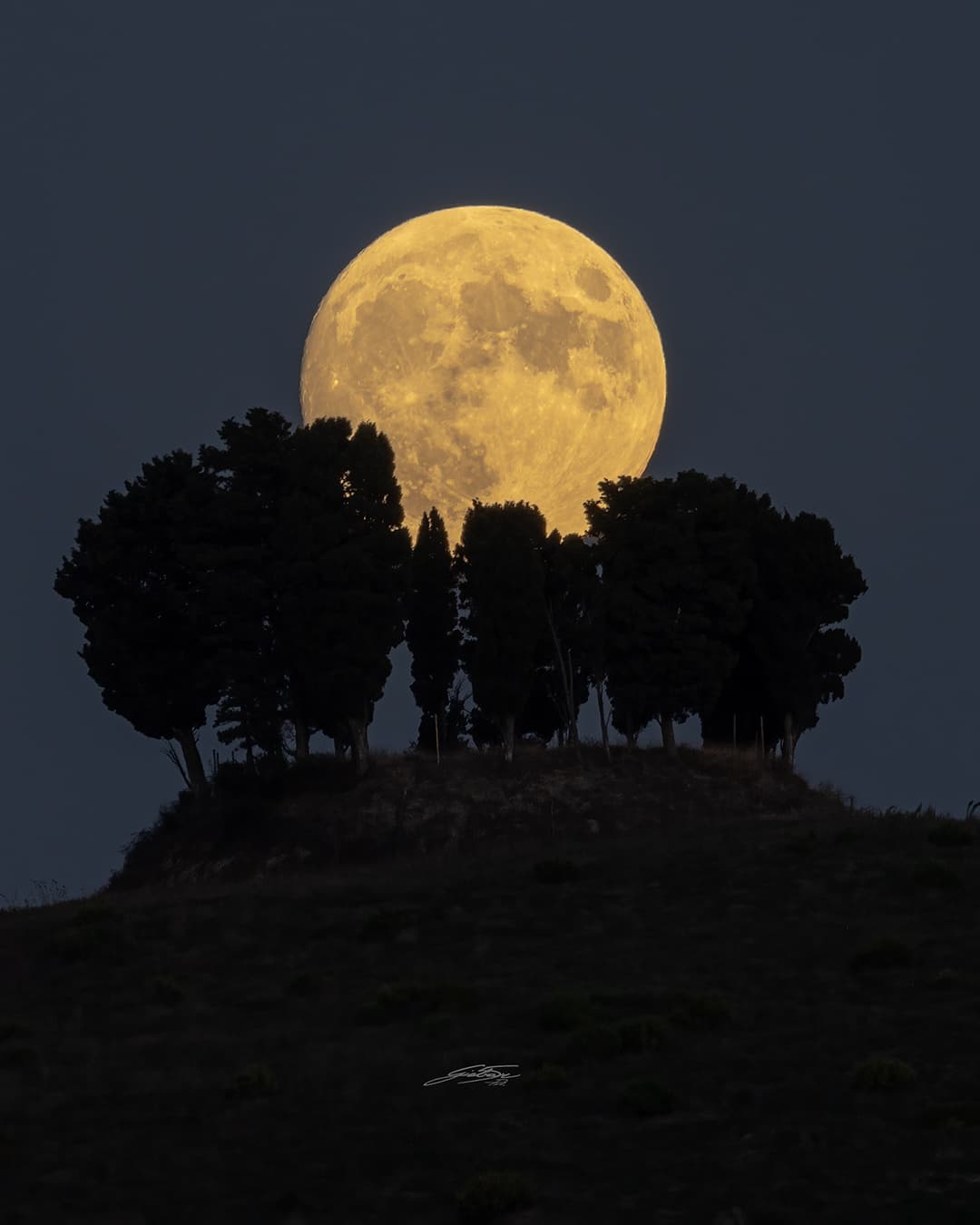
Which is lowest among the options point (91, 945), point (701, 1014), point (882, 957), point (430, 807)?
point (701, 1014)

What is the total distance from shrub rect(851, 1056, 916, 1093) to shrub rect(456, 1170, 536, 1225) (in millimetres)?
6536

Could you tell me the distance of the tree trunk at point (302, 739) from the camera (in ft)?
257

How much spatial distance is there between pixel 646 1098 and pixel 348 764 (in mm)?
48318

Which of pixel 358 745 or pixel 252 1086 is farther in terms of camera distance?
pixel 358 745

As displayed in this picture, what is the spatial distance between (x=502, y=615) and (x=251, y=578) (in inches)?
400

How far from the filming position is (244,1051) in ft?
117

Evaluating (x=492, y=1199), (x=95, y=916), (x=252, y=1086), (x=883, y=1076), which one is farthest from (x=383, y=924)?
(x=492, y=1199)

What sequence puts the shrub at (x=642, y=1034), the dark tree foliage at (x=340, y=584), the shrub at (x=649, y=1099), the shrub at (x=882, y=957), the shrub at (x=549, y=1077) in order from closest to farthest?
the shrub at (x=649, y=1099), the shrub at (x=549, y=1077), the shrub at (x=642, y=1034), the shrub at (x=882, y=957), the dark tree foliage at (x=340, y=584)

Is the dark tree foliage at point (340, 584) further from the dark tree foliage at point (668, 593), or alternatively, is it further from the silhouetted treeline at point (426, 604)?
the dark tree foliage at point (668, 593)

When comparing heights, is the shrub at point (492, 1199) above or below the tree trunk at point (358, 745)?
below

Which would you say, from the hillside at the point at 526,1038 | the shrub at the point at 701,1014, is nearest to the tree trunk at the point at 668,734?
the hillside at the point at 526,1038

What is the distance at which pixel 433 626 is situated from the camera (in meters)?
82.2
